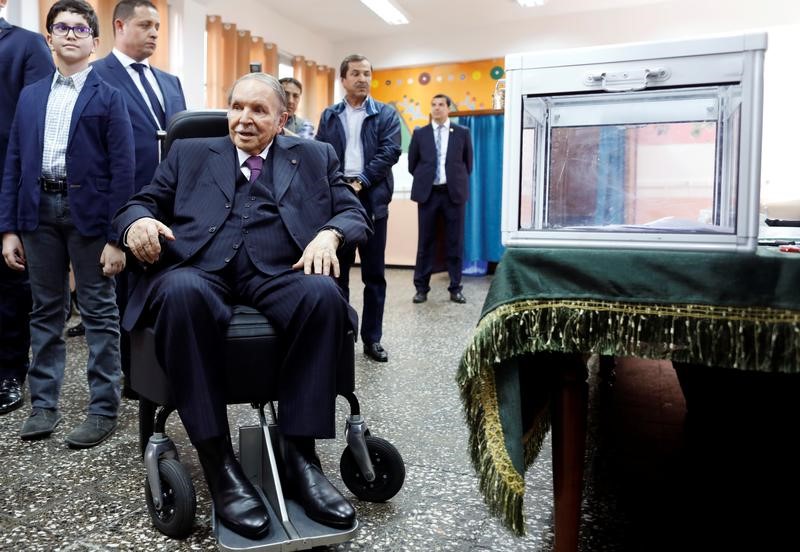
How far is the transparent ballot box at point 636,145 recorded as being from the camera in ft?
2.61

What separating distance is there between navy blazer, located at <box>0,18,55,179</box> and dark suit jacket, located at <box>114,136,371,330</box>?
34.3 inches

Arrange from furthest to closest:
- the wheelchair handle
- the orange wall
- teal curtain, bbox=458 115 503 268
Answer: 1. the orange wall
2. teal curtain, bbox=458 115 503 268
3. the wheelchair handle

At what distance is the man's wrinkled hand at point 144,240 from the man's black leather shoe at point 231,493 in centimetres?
39

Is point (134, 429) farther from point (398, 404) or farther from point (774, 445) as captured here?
point (774, 445)

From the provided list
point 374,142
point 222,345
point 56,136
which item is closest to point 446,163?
point 374,142

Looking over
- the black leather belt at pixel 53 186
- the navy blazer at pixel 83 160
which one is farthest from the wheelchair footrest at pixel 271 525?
the black leather belt at pixel 53 186

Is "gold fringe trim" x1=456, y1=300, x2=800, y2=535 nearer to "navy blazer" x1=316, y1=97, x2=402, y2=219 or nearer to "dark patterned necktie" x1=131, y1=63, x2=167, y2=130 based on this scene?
"dark patterned necktie" x1=131, y1=63, x2=167, y2=130

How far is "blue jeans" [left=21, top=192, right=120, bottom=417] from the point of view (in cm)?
171

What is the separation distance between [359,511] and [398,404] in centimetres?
73

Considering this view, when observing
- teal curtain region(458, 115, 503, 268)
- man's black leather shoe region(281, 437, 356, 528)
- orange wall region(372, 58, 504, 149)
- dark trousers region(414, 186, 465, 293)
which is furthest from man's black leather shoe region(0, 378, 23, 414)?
orange wall region(372, 58, 504, 149)

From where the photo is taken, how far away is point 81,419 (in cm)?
183

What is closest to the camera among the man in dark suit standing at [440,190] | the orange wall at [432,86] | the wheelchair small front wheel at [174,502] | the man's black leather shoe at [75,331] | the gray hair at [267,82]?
the wheelchair small front wheel at [174,502]

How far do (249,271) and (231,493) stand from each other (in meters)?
0.46

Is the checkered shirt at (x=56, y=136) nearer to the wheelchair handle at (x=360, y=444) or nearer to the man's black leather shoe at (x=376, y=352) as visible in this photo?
the wheelchair handle at (x=360, y=444)
